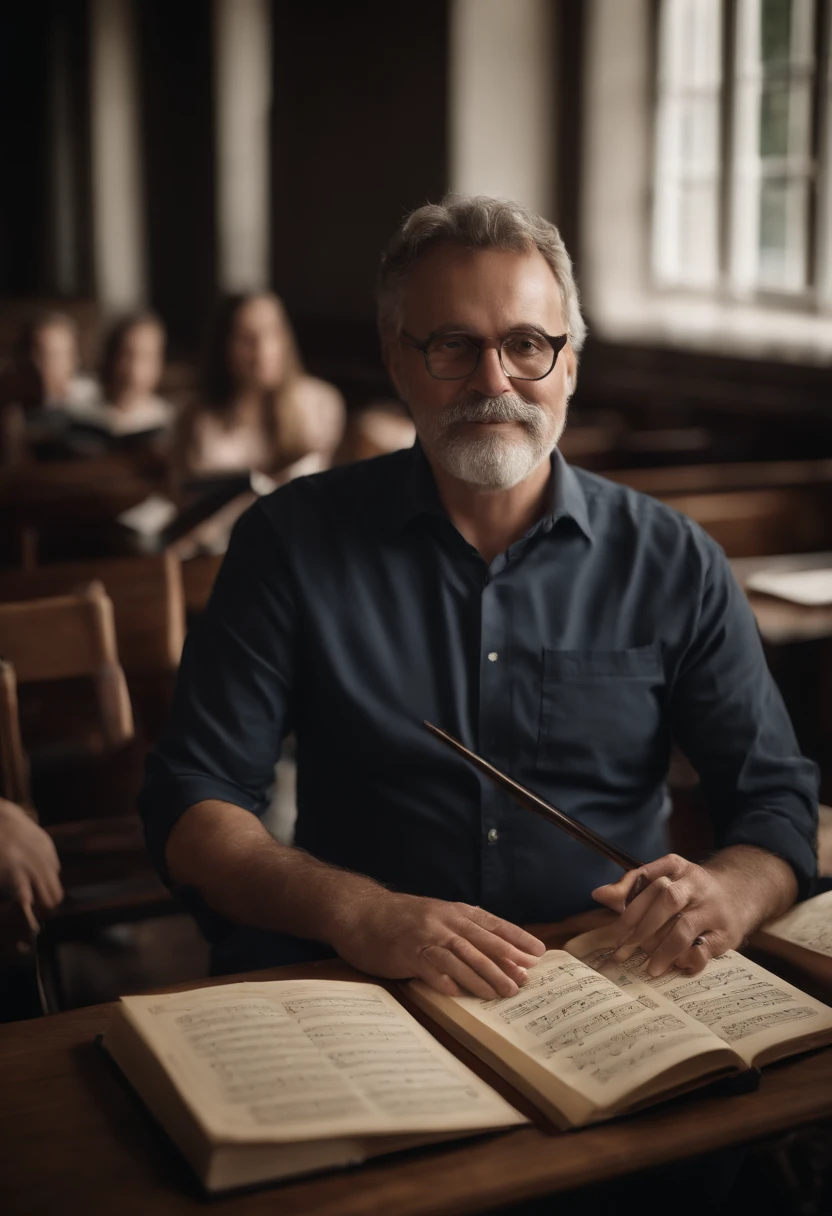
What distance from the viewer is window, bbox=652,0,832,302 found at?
18.5 feet

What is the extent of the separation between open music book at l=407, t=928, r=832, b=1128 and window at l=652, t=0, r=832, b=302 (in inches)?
195

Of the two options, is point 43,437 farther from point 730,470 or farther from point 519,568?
A: point 519,568

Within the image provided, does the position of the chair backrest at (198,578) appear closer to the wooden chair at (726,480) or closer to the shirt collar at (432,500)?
the wooden chair at (726,480)

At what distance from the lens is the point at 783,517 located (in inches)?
134

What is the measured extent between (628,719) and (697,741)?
0.09 metres

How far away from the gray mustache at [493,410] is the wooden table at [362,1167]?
0.77 m

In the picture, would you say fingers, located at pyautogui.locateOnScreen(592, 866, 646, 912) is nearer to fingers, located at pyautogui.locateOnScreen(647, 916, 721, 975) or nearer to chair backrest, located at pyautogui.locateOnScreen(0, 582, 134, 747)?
fingers, located at pyautogui.locateOnScreen(647, 916, 721, 975)

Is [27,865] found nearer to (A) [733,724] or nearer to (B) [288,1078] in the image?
(B) [288,1078]

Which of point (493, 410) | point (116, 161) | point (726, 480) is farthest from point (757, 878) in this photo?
point (116, 161)

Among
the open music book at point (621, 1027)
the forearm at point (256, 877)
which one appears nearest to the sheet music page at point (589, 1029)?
the open music book at point (621, 1027)

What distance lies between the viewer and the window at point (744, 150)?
5648 mm

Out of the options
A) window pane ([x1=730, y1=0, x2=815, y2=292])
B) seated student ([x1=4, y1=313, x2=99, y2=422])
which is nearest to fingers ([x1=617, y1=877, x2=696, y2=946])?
window pane ([x1=730, y1=0, x2=815, y2=292])

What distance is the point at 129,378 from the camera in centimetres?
621

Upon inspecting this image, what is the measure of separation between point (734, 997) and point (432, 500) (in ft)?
2.38
